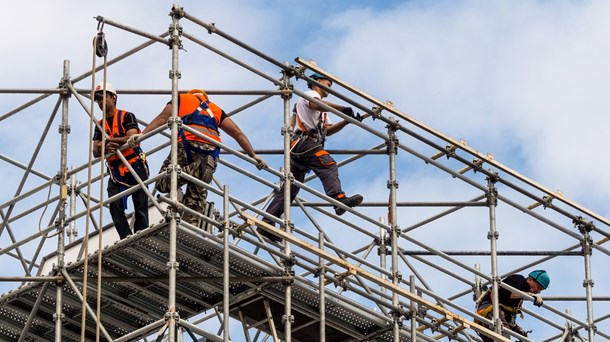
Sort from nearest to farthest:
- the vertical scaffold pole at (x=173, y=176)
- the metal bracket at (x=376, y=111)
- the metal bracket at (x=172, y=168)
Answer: the vertical scaffold pole at (x=173, y=176)
the metal bracket at (x=172, y=168)
the metal bracket at (x=376, y=111)

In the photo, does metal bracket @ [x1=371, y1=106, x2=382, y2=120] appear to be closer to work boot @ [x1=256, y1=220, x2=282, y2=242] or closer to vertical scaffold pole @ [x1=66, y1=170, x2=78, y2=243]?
work boot @ [x1=256, y1=220, x2=282, y2=242]

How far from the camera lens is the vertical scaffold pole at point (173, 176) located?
26.1m

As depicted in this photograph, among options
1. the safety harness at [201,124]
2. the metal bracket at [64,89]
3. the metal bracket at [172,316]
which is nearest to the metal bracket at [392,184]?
the safety harness at [201,124]

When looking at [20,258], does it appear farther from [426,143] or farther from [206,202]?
[426,143]

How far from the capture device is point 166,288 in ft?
92.2

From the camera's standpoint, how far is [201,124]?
28234 mm

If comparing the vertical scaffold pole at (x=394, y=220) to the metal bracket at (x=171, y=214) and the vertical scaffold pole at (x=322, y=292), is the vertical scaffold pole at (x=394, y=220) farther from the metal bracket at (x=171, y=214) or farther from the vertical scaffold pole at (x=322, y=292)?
the metal bracket at (x=171, y=214)

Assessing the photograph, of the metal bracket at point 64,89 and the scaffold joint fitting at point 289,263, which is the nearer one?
the scaffold joint fitting at point 289,263

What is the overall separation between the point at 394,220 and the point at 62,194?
16.0ft

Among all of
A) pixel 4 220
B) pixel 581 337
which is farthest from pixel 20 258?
pixel 581 337

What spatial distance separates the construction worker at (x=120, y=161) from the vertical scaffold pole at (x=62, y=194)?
1.35 ft

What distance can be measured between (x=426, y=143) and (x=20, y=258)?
5.96 metres

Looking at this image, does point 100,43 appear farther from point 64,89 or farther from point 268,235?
point 268,235

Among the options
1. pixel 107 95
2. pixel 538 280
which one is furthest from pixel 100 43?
pixel 538 280
